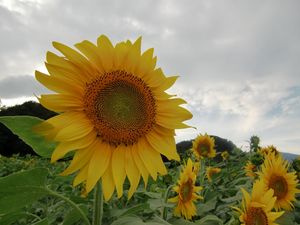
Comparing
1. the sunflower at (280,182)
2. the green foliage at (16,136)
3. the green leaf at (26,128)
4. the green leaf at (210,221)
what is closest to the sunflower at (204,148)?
the sunflower at (280,182)

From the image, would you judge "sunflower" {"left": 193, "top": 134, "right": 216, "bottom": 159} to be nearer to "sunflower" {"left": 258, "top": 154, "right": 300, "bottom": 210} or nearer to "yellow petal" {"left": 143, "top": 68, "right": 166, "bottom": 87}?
"sunflower" {"left": 258, "top": 154, "right": 300, "bottom": 210}

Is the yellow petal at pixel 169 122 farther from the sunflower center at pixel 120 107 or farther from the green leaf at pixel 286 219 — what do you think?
the green leaf at pixel 286 219

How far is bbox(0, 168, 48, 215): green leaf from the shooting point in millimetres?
1643

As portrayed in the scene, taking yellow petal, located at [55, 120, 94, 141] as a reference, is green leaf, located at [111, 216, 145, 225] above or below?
below

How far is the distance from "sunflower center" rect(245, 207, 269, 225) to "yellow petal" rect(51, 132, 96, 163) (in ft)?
3.99

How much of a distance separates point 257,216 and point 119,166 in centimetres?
116

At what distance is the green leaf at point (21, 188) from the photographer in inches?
64.7

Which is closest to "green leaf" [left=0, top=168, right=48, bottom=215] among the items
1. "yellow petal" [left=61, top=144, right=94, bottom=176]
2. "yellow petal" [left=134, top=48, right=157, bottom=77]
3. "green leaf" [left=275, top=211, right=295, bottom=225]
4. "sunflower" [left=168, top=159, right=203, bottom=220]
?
"yellow petal" [left=61, top=144, right=94, bottom=176]

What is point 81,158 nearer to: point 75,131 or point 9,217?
point 75,131

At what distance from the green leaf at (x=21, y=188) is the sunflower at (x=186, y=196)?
1571mm

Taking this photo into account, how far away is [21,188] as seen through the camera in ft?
5.51

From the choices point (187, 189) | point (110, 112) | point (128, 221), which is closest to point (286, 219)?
point (187, 189)

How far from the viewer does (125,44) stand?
6.34 ft

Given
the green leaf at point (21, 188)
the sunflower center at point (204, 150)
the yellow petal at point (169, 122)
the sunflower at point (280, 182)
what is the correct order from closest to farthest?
the green leaf at point (21, 188)
the yellow petal at point (169, 122)
the sunflower at point (280, 182)
the sunflower center at point (204, 150)
